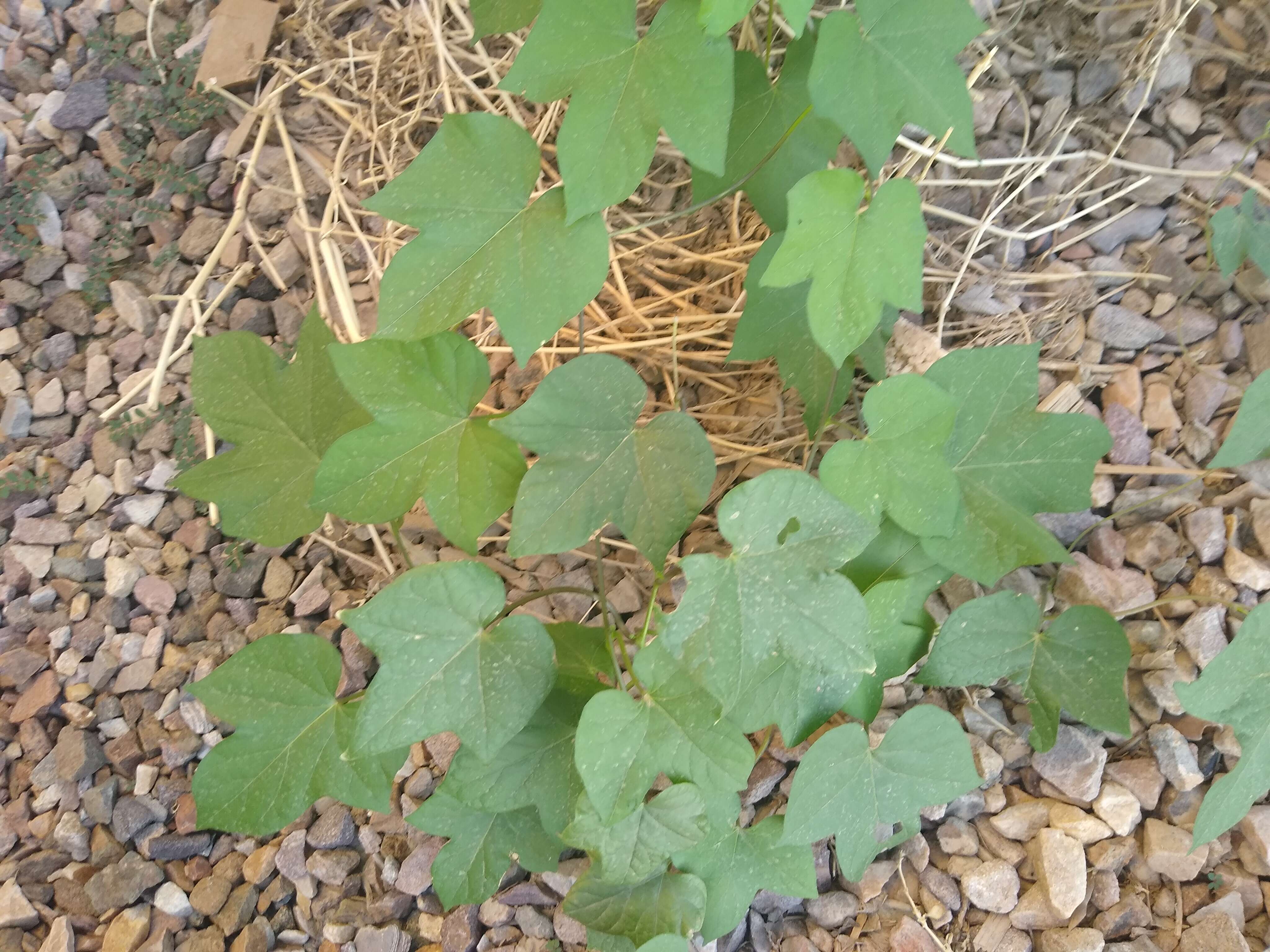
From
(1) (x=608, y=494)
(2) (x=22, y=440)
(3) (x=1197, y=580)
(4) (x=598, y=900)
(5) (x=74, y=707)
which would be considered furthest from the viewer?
(2) (x=22, y=440)

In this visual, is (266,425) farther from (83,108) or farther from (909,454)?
(83,108)

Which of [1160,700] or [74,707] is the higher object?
[1160,700]

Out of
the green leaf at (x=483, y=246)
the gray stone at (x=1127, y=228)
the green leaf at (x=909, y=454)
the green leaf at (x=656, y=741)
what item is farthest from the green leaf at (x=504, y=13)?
the gray stone at (x=1127, y=228)

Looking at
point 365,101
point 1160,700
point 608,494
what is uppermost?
point 365,101

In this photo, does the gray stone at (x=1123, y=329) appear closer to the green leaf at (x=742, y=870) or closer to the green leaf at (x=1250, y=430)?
the green leaf at (x=1250, y=430)

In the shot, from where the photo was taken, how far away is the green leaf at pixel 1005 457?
3.08 feet

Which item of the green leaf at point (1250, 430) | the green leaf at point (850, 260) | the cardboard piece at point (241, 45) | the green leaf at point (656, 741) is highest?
the green leaf at point (850, 260)

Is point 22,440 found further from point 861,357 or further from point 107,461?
point 861,357

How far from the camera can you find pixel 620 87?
79cm

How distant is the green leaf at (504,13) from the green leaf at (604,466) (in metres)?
0.39

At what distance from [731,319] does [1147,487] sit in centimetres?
57

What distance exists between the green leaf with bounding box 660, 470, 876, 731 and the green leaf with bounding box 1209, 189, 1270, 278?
0.69 metres

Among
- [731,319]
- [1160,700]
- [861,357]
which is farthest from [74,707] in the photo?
[1160,700]

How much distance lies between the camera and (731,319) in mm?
1163
